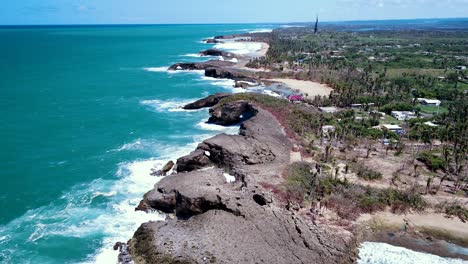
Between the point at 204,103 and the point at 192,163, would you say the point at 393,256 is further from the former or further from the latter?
the point at 204,103

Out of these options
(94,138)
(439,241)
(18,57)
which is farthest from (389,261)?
(18,57)

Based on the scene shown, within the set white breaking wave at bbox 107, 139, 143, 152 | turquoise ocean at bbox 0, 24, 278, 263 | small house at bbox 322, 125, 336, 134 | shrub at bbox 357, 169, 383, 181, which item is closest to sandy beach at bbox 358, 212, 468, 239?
shrub at bbox 357, 169, 383, 181

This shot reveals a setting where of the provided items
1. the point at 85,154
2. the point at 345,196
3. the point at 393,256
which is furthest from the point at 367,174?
the point at 85,154

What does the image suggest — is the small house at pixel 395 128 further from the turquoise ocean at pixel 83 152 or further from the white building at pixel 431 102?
the turquoise ocean at pixel 83 152

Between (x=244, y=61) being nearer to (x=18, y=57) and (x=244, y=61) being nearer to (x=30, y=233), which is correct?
(x=18, y=57)

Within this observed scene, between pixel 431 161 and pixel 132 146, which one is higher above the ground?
pixel 431 161

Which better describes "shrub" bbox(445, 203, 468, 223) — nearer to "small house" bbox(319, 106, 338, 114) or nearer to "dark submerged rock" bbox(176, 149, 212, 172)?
"dark submerged rock" bbox(176, 149, 212, 172)
